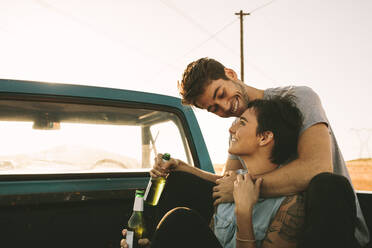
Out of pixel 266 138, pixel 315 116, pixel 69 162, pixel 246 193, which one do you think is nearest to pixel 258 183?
pixel 246 193

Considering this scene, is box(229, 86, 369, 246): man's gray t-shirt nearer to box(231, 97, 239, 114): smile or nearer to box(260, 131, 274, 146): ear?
box(260, 131, 274, 146): ear

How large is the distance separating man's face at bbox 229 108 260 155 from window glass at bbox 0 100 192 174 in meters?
0.79

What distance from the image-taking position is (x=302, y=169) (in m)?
1.52

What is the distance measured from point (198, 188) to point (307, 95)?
3.28ft

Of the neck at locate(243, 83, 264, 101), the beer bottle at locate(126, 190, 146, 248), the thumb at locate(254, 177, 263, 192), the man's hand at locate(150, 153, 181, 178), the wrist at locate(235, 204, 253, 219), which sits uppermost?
the neck at locate(243, 83, 264, 101)

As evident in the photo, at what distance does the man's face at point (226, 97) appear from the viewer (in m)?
2.22

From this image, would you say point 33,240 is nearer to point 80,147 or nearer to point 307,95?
point 80,147

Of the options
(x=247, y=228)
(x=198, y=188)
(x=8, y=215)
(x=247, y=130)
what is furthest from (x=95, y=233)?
(x=247, y=130)

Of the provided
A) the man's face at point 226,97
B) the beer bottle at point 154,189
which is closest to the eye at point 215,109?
the man's face at point 226,97

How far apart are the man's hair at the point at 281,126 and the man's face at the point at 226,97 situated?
0.44m

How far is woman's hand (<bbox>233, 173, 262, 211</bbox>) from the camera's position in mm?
1464

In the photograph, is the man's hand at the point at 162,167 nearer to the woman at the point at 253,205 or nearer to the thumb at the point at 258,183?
the woman at the point at 253,205

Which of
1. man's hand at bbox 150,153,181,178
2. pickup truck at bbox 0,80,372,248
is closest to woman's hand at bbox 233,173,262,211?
man's hand at bbox 150,153,181,178

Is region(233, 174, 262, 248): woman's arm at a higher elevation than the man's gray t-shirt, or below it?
below
